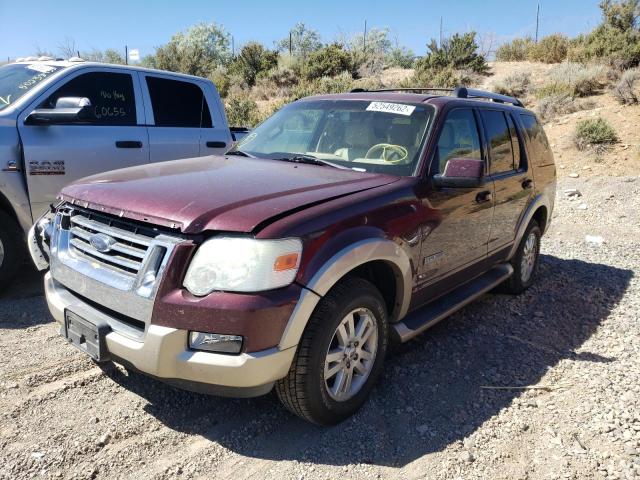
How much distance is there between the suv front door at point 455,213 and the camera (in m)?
3.45

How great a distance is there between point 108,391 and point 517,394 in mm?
2568

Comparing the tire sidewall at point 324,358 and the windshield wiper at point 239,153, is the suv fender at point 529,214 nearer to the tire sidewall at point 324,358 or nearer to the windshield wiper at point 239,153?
the tire sidewall at point 324,358

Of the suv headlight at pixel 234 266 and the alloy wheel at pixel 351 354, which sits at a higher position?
the suv headlight at pixel 234 266

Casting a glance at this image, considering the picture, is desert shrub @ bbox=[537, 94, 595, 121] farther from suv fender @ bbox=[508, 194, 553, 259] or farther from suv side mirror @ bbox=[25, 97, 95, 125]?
suv side mirror @ bbox=[25, 97, 95, 125]

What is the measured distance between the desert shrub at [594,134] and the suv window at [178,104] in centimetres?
979

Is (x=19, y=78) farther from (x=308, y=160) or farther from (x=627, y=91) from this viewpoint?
(x=627, y=91)

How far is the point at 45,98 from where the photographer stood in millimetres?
4570

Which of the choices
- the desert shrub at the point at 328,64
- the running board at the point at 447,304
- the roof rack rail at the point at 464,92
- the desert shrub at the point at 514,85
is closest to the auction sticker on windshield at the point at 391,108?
the roof rack rail at the point at 464,92

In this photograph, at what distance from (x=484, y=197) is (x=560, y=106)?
41.8 feet

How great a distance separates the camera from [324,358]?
2643 mm

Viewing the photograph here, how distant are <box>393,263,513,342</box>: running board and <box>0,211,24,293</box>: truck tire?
10.6 feet

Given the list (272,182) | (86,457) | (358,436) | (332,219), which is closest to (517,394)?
(358,436)

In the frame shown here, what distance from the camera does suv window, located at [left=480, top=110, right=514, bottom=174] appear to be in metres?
4.37

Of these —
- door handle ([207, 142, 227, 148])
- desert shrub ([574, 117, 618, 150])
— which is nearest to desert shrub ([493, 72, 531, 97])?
desert shrub ([574, 117, 618, 150])
